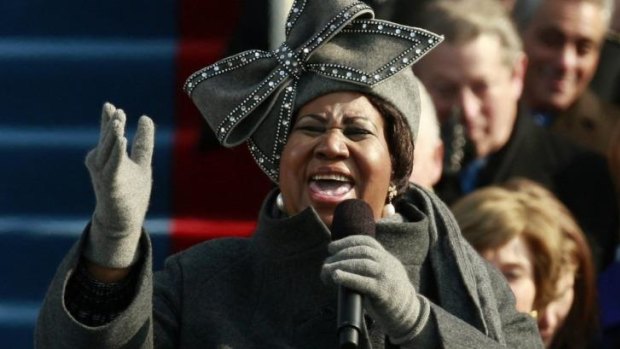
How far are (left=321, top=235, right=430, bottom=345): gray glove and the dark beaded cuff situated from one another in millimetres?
388

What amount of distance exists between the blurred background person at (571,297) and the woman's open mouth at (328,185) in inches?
52.3

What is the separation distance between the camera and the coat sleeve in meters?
3.34

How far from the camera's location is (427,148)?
4.60m

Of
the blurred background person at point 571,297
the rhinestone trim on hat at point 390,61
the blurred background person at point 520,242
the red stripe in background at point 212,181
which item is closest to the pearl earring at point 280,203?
the rhinestone trim on hat at point 390,61

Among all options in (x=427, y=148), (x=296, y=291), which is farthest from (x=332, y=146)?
(x=427, y=148)

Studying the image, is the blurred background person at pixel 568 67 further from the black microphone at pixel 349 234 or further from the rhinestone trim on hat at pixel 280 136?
the black microphone at pixel 349 234

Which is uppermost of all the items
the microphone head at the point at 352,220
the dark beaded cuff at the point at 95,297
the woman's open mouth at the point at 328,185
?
the microphone head at the point at 352,220

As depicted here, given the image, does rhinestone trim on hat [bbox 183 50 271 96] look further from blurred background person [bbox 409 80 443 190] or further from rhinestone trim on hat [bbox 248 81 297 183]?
blurred background person [bbox 409 80 443 190]

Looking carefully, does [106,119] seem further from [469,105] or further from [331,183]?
[469,105]

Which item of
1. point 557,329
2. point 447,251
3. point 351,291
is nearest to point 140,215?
point 351,291

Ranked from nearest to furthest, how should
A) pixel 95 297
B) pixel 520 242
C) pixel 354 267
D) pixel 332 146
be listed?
pixel 354 267, pixel 95 297, pixel 332 146, pixel 520 242

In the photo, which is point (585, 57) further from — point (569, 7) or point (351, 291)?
point (351, 291)

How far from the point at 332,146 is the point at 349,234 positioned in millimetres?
346

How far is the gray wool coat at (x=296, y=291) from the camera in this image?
359 centimetres
